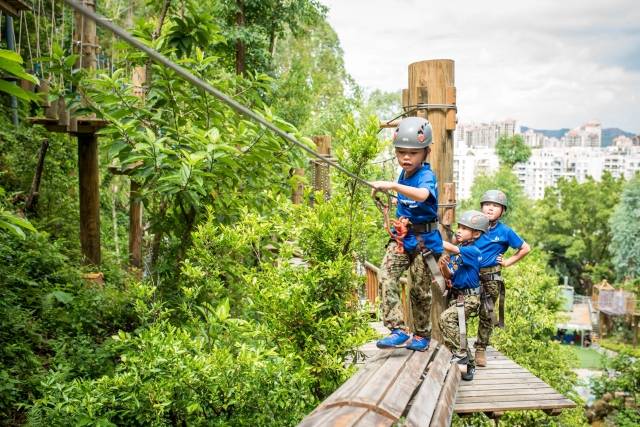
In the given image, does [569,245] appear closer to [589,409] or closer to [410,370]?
[589,409]

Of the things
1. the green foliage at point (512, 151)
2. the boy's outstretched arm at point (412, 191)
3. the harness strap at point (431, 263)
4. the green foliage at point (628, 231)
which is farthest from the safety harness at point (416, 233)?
the green foliage at point (512, 151)

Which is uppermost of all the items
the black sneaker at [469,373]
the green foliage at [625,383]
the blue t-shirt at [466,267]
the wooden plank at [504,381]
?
the blue t-shirt at [466,267]

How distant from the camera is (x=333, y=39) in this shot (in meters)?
26.9

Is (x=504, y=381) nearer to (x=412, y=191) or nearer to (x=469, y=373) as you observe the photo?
(x=469, y=373)

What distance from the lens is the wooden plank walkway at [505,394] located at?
13.2 feet

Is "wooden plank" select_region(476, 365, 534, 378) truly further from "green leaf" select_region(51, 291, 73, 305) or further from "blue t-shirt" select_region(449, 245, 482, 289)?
"green leaf" select_region(51, 291, 73, 305)

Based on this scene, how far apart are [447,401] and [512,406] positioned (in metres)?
0.83

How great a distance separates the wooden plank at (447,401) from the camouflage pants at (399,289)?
0.35 meters

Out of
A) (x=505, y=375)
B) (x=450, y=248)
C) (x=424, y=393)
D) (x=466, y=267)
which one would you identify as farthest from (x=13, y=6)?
(x=505, y=375)

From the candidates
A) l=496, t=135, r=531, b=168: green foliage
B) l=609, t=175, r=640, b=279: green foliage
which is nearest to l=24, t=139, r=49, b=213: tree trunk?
l=609, t=175, r=640, b=279: green foliage

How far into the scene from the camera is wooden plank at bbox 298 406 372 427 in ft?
7.70

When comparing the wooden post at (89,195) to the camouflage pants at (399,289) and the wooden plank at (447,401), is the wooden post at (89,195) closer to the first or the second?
the camouflage pants at (399,289)

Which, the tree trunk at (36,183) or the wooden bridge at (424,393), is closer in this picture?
the wooden bridge at (424,393)

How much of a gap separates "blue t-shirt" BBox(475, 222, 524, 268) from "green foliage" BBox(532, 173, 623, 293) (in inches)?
1483
